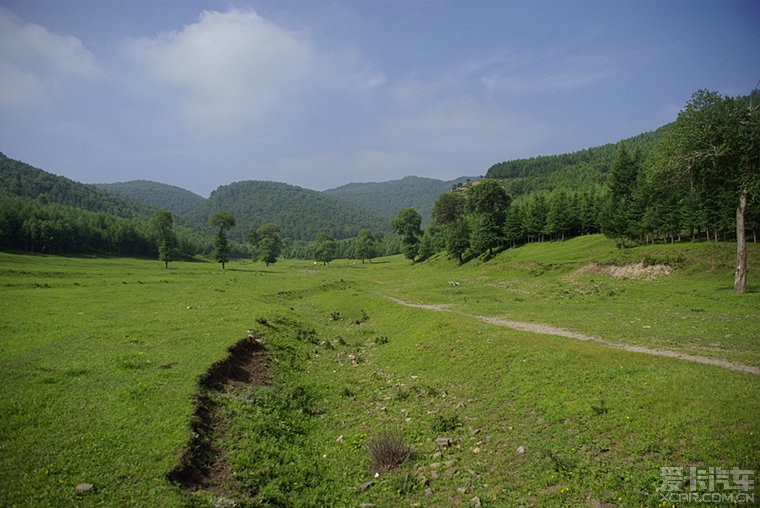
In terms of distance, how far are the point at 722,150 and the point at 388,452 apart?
1434 inches

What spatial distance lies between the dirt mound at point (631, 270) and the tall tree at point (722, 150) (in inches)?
562

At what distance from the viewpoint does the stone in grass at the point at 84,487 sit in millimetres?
8459

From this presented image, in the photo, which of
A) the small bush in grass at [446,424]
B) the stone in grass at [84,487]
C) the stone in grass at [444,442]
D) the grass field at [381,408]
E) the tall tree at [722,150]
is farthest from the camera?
the tall tree at [722,150]

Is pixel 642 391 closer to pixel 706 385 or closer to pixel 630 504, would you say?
pixel 706 385

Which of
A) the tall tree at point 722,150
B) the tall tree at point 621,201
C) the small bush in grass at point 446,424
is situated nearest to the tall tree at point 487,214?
the tall tree at point 621,201

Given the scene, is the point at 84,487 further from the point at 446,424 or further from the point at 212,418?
the point at 446,424

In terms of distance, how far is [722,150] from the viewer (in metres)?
28.9

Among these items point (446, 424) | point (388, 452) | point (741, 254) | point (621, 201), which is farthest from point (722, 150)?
point (621, 201)

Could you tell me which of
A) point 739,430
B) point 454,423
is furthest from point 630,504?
point 454,423

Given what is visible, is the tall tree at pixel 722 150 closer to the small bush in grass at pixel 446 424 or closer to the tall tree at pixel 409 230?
the small bush in grass at pixel 446 424

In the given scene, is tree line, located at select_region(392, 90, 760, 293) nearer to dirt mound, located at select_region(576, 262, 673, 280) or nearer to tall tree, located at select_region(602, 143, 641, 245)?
tall tree, located at select_region(602, 143, 641, 245)

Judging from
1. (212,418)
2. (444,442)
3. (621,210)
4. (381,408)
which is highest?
(621,210)

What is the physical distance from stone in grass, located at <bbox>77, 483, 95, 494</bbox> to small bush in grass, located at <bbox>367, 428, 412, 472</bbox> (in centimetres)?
760

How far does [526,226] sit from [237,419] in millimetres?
89439
